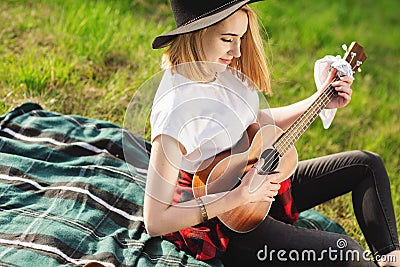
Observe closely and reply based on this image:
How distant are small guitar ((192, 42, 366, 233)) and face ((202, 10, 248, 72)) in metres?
0.27

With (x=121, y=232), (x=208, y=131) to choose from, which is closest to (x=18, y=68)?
(x=121, y=232)

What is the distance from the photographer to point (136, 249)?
2236mm

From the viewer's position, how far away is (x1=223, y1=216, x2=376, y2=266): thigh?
84.7 inches

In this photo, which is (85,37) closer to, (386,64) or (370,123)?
(370,123)

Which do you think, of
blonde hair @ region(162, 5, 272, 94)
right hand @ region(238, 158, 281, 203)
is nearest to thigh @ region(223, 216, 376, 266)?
right hand @ region(238, 158, 281, 203)

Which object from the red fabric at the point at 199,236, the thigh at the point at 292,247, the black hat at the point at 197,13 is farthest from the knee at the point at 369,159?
the black hat at the point at 197,13

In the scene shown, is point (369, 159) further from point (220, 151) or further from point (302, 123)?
point (220, 151)

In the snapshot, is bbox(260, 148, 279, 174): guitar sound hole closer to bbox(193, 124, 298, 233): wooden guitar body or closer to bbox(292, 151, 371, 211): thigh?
bbox(193, 124, 298, 233): wooden guitar body

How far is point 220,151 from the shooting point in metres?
2.13

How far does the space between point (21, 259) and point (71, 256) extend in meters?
0.16

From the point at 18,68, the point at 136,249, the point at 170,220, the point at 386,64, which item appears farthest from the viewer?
the point at 386,64

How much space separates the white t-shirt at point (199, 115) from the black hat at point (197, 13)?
15cm

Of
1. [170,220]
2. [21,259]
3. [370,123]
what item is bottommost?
[370,123]

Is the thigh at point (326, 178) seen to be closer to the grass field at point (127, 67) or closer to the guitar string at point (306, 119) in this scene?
the guitar string at point (306, 119)
